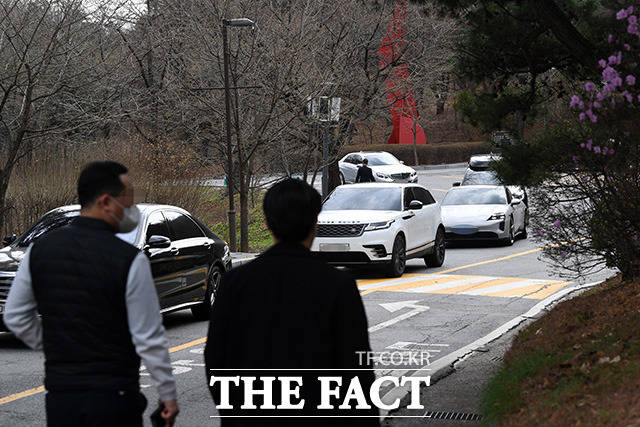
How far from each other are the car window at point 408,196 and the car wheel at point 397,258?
3.07 ft

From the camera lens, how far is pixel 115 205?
4.17 metres

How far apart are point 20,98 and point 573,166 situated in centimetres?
1476

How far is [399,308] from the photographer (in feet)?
47.3

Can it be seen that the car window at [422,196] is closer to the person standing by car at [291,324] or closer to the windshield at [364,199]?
the windshield at [364,199]

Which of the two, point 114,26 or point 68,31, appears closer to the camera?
point 68,31

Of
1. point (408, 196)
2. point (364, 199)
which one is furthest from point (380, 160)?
point (364, 199)

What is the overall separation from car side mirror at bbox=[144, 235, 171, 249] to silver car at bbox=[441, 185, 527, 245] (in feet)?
46.1

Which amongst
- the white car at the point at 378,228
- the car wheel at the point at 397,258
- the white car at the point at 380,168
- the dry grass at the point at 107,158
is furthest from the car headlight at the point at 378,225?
the white car at the point at 380,168

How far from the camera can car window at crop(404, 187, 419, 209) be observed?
19856 mm

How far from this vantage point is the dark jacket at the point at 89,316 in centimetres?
400

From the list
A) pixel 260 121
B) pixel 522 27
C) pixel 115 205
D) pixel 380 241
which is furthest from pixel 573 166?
pixel 260 121

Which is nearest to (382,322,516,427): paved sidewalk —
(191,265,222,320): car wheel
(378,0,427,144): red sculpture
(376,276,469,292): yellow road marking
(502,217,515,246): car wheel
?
(191,265,222,320): car wheel

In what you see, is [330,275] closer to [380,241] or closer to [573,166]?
[573,166]

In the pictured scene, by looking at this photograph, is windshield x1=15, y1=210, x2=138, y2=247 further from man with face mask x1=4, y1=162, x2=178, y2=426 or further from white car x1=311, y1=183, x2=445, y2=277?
man with face mask x1=4, y1=162, x2=178, y2=426
